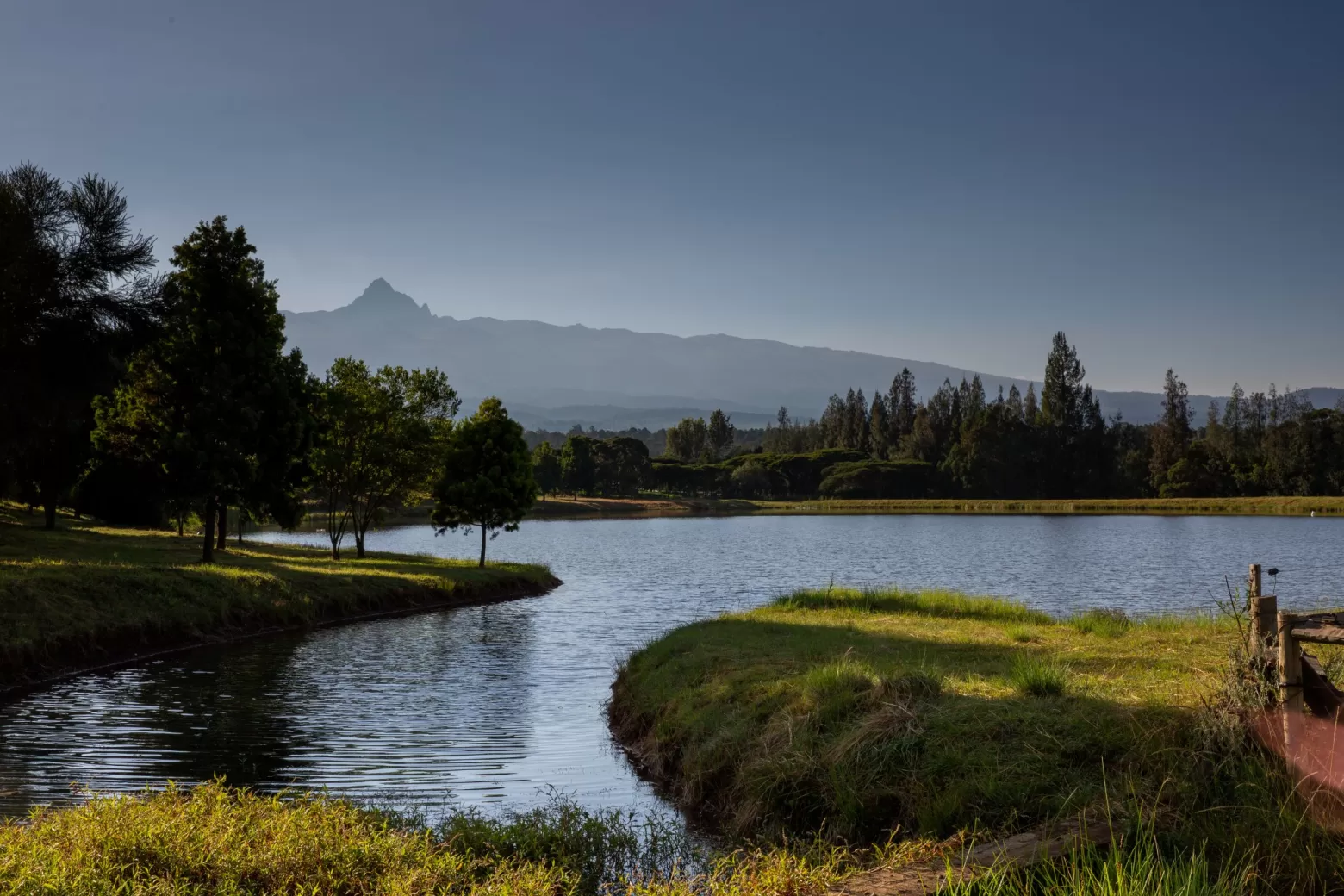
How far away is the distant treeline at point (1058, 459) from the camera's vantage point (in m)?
130

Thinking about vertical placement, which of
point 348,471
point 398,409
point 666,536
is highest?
point 398,409

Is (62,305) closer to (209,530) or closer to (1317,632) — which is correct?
(209,530)

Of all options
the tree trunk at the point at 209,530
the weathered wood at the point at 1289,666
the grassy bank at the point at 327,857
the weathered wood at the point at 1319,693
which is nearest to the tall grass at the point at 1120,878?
the grassy bank at the point at 327,857

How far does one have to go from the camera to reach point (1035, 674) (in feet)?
38.5

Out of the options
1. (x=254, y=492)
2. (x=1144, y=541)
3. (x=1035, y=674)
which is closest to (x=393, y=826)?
(x=1035, y=674)

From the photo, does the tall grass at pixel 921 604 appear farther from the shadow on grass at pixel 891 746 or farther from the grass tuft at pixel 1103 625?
the shadow on grass at pixel 891 746

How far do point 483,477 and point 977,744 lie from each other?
130ft

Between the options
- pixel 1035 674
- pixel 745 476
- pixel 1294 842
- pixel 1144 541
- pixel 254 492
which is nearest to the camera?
pixel 1294 842

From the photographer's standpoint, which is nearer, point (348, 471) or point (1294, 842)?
point (1294, 842)

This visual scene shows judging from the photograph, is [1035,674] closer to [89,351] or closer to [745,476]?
[89,351]

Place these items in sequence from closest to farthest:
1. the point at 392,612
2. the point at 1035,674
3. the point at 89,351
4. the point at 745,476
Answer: the point at 1035,674 < the point at 89,351 < the point at 392,612 < the point at 745,476

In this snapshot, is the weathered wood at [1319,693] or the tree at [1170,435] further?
the tree at [1170,435]

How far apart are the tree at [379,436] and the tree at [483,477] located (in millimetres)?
1163

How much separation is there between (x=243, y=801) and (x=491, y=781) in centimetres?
463
